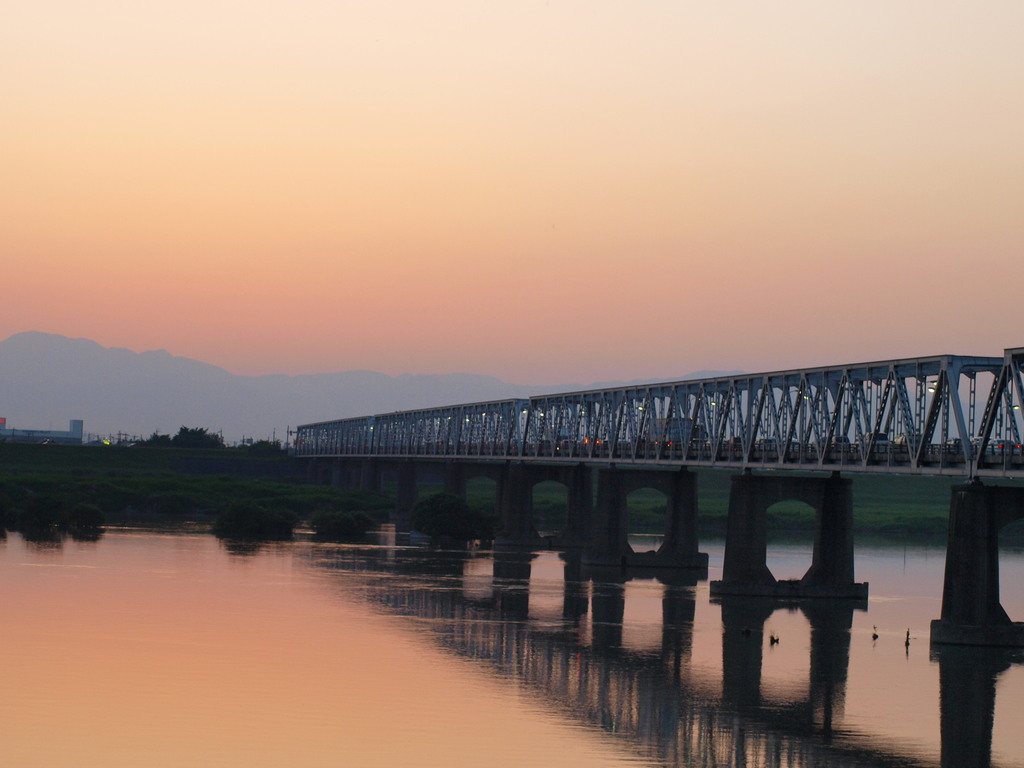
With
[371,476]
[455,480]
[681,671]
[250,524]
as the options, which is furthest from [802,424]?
[371,476]

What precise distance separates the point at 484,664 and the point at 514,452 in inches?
3626

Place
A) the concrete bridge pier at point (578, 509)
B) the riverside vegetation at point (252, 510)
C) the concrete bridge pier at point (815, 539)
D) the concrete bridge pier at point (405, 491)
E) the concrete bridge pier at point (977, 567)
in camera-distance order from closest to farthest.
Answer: the concrete bridge pier at point (977, 567), the concrete bridge pier at point (815, 539), the riverside vegetation at point (252, 510), the concrete bridge pier at point (578, 509), the concrete bridge pier at point (405, 491)

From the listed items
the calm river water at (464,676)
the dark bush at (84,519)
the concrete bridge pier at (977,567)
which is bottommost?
the calm river water at (464,676)

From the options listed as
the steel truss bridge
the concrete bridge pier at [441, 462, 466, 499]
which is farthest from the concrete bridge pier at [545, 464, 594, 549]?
the concrete bridge pier at [441, 462, 466, 499]

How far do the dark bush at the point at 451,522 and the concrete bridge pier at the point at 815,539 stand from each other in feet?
162

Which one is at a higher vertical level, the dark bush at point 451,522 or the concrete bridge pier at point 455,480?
the concrete bridge pier at point 455,480

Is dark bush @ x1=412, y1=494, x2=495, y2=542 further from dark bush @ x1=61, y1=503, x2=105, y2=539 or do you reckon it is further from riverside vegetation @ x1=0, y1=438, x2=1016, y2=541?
dark bush @ x1=61, y1=503, x2=105, y2=539

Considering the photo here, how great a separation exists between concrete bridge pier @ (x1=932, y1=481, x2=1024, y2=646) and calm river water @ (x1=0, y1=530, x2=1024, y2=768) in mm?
1205

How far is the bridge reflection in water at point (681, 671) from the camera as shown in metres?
38.8

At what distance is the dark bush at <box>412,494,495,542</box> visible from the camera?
127 m

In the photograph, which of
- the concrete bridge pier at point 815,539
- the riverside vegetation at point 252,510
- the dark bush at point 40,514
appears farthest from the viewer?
the riverside vegetation at point 252,510

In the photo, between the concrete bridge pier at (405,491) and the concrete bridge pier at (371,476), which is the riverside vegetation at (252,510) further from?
the concrete bridge pier at (371,476)

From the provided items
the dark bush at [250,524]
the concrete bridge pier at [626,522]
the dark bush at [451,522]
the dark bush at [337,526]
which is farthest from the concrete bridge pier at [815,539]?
the dark bush at [337,526]

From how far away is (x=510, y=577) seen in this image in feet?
295
